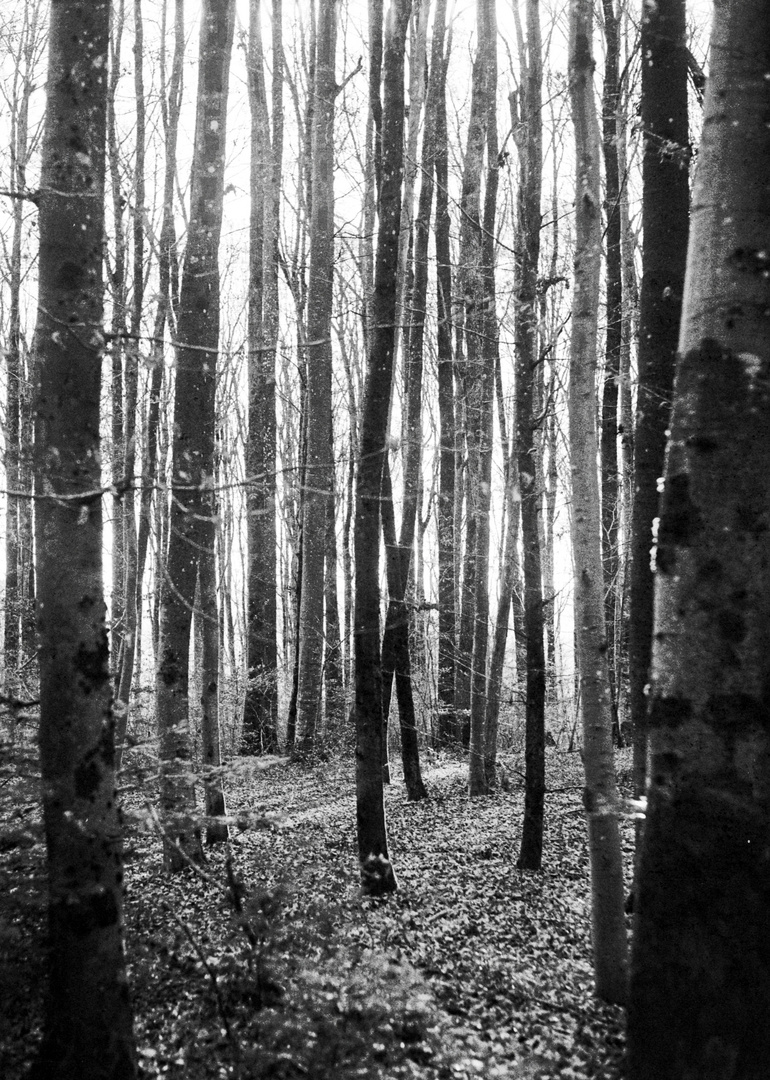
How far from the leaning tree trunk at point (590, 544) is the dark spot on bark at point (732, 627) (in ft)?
7.98

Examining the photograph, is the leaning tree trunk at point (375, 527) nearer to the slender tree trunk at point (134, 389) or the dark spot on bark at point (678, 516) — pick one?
the dark spot on bark at point (678, 516)

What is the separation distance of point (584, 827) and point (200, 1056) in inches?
256

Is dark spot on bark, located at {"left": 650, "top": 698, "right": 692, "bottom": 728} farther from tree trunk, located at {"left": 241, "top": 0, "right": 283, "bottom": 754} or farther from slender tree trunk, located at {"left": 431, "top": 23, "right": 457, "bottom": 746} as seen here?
tree trunk, located at {"left": 241, "top": 0, "right": 283, "bottom": 754}

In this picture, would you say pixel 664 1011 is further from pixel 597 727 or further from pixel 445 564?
pixel 445 564

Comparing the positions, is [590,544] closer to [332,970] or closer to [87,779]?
[332,970]

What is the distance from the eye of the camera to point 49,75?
3.93m

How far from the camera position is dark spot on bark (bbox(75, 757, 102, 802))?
3.61 metres

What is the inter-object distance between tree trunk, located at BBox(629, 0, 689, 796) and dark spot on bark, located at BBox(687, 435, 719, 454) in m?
2.61

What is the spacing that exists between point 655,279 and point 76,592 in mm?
4164

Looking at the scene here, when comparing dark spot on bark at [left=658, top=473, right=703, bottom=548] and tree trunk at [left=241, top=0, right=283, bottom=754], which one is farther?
tree trunk at [left=241, top=0, right=283, bottom=754]

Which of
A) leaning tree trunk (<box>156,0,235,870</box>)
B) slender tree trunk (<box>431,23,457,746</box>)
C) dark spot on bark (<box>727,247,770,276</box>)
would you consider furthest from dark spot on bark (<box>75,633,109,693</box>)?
slender tree trunk (<box>431,23,457,746</box>)

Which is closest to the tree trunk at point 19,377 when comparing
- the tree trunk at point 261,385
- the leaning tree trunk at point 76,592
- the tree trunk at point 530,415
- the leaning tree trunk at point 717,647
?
the tree trunk at point 261,385

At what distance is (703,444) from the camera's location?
276 cm

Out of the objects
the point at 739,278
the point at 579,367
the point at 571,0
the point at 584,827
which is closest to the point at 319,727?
the point at 584,827
